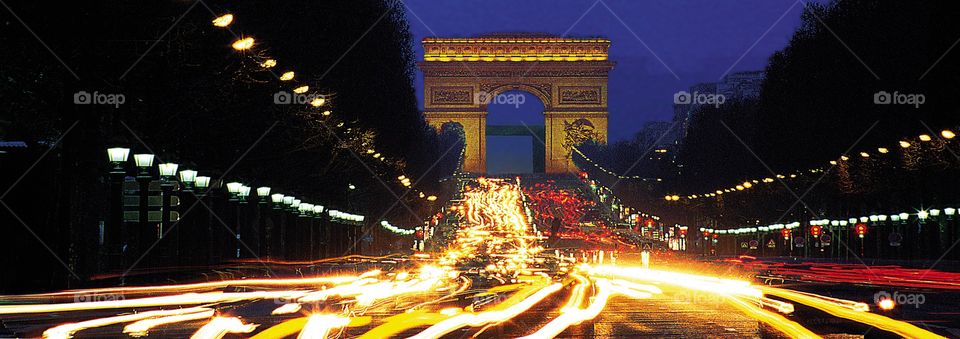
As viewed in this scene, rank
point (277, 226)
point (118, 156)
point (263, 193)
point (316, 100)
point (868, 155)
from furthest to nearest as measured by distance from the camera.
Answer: point (277, 226) → point (868, 155) → point (263, 193) → point (316, 100) → point (118, 156)

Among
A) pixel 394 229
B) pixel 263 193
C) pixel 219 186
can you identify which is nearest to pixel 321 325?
pixel 219 186

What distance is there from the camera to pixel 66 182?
98.1 ft

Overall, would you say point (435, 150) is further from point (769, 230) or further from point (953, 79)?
point (953, 79)

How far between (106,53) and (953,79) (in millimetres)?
31244

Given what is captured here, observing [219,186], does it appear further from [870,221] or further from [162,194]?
[870,221]

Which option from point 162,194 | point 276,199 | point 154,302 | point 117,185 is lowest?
point 154,302

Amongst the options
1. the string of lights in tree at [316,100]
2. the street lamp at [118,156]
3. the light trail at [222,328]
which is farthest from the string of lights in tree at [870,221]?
the light trail at [222,328]

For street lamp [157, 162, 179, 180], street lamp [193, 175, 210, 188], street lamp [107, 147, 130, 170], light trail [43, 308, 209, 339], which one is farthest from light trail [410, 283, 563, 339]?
street lamp [193, 175, 210, 188]

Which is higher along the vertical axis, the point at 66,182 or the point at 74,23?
the point at 74,23

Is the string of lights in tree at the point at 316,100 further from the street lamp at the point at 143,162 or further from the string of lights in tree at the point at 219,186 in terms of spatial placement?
the string of lights in tree at the point at 219,186

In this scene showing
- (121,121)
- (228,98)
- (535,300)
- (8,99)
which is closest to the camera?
(535,300)

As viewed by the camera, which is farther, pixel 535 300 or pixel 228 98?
pixel 228 98

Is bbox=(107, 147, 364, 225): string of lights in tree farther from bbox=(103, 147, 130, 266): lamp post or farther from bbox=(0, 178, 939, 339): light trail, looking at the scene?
bbox=(0, 178, 939, 339): light trail

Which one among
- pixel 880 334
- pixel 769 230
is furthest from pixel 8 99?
pixel 769 230
